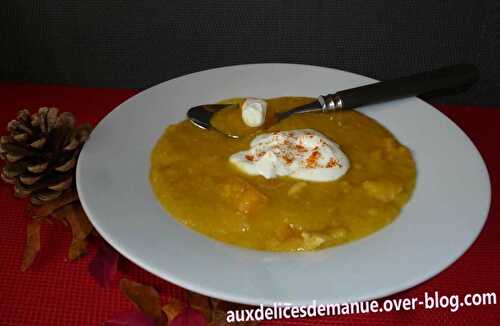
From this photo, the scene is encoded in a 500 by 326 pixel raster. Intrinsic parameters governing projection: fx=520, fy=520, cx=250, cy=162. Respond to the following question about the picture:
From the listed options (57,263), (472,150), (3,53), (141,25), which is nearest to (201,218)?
(57,263)

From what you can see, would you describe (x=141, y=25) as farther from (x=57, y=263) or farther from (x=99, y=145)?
(x=57, y=263)

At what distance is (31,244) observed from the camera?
154cm

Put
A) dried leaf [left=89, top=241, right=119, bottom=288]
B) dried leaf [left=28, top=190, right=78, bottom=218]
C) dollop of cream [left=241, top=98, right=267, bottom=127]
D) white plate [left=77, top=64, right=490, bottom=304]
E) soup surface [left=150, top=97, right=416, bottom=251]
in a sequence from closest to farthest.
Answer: white plate [left=77, top=64, right=490, bottom=304] < soup surface [left=150, top=97, right=416, bottom=251] < dried leaf [left=89, top=241, right=119, bottom=288] < dried leaf [left=28, top=190, right=78, bottom=218] < dollop of cream [left=241, top=98, right=267, bottom=127]

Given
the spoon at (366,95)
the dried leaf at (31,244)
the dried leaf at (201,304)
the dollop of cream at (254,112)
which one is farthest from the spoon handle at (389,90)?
the dried leaf at (31,244)

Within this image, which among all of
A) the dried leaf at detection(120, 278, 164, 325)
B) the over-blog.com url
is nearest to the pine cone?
the dried leaf at detection(120, 278, 164, 325)

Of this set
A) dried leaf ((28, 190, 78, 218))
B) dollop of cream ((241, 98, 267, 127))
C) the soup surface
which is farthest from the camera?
dollop of cream ((241, 98, 267, 127))

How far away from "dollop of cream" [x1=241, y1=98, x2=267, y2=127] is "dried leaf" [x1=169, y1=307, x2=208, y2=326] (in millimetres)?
648

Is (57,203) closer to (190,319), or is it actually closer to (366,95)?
(190,319)

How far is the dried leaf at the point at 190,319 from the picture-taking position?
1.31 metres

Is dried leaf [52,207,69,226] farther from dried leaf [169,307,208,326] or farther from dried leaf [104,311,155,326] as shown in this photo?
dried leaf [169,307,208,326]

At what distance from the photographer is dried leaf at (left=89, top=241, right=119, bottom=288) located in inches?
56.4

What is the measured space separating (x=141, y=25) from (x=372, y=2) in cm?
101

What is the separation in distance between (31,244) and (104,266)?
25 cm

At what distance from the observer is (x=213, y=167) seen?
153 centimetres
